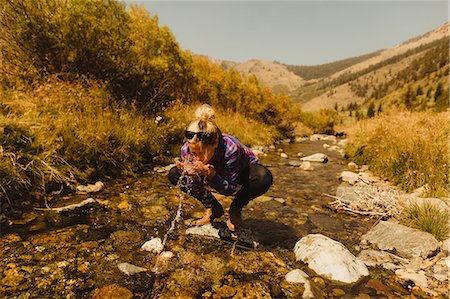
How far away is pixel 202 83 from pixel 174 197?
847 cm

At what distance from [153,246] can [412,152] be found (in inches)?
244

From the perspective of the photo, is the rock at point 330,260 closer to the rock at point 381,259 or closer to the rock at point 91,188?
the rock at point 381,259

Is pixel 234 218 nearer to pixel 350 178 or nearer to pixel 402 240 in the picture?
pixel 402 240

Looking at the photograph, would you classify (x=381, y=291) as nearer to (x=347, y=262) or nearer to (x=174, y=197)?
(x=347, y=262)

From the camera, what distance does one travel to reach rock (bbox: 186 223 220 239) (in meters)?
3.62

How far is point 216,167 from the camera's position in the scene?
329cm

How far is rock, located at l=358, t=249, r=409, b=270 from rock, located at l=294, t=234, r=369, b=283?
28 centimetres

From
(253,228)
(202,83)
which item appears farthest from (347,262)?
(202,83)

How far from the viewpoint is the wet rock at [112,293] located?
7.59 feet

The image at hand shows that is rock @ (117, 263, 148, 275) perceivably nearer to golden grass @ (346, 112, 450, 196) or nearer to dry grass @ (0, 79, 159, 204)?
dry grass @ (0, 79, 159, 204)

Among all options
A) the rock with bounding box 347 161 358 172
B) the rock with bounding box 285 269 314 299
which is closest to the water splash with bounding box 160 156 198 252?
the rock with bounding box 285 269 314 299

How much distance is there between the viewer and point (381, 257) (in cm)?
340

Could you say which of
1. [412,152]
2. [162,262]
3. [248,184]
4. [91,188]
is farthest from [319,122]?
[162,262]

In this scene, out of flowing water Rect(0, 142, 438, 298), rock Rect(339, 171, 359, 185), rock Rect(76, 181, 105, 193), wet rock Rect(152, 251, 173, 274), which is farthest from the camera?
rock Rect(339, 171, 359, 185)
